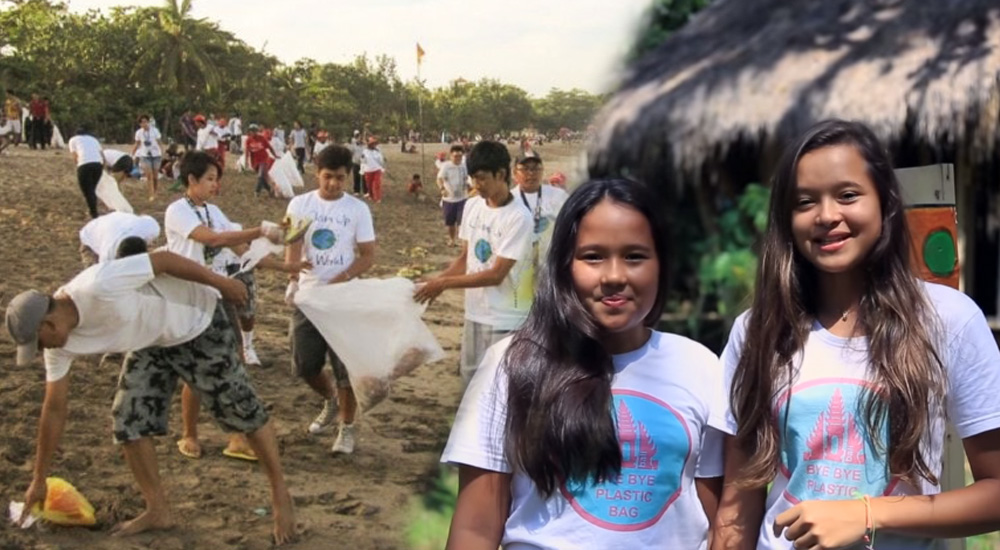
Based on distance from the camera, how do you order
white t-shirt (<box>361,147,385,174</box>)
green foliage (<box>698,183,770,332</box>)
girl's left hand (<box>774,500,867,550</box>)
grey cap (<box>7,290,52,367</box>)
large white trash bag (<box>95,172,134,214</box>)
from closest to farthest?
girl's left hand (<box>774,500,867,550</box>) < grey cap (<box>7,290,52,367</box>) < large white trash bag (<box>95,172,134,214</box>) < white t-shirt (<box>361,147,385,174</box>) < green foliage (<box>698,183,770,332</box>)

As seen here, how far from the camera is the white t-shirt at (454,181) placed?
2.34 m

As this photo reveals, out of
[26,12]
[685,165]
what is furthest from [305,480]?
[685,165]

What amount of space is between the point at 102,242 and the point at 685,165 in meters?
2.19

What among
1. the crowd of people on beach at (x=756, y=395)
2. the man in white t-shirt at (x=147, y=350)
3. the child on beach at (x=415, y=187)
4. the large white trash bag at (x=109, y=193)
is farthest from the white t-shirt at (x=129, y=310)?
the crowd of people on beach at (x=756, y=395)

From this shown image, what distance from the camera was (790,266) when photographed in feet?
4.30

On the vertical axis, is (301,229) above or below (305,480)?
above

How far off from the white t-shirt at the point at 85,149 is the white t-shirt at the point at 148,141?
0.24 ft

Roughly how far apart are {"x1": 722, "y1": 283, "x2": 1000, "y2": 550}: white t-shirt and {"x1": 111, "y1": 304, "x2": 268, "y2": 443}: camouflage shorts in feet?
4.45

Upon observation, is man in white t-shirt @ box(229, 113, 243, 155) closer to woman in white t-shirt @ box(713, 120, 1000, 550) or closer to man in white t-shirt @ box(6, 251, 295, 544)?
man in white t-shirt @ box(6, 251, 295, 544)

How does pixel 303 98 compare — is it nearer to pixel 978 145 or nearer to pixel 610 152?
pixel 610 152

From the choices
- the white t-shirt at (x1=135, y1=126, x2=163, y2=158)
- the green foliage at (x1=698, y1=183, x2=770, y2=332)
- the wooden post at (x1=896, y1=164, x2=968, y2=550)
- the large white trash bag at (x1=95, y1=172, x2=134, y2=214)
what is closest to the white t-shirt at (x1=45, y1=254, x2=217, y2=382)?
the large white trash bag at (x1=95, y1=172, x2=134, y2=214)

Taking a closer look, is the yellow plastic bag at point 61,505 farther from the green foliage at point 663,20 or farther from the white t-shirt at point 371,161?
the green foliage at point 663,20

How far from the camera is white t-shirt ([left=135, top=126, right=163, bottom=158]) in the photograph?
7.26ft

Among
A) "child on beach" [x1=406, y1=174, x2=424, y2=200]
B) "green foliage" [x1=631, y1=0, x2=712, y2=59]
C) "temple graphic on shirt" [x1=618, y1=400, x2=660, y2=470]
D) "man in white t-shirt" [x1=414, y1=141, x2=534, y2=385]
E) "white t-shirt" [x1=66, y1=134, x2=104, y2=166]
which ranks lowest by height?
"temple graphic on shirt" [x1=618, y1=400, x2=660, y2=470]
